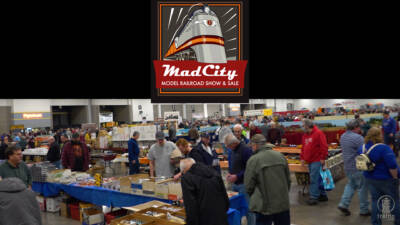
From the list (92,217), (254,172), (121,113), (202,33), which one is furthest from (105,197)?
(121,113)

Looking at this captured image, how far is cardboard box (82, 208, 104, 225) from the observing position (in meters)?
4.12

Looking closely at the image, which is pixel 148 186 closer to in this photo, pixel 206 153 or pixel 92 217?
pixel 206 153

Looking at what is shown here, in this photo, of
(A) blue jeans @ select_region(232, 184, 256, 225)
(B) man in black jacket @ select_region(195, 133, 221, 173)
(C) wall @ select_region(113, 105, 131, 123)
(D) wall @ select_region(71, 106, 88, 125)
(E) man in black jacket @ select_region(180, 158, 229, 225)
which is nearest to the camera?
(E) man in black jacket @ select_region(180, 158, 229, 225)

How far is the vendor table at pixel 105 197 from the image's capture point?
11.4 feet

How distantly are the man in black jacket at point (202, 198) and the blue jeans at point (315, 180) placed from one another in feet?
8.98

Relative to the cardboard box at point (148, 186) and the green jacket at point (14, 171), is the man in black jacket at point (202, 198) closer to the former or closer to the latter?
the cardboard box at point (148, 186)

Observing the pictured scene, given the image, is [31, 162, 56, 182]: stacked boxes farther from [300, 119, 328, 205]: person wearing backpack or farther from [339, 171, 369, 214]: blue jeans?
[339, 171, 369, 214]: blue jeans

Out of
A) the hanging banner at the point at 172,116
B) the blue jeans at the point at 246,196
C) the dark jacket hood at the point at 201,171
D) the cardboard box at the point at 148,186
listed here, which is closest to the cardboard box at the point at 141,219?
the cardboard box at the point at 148,186

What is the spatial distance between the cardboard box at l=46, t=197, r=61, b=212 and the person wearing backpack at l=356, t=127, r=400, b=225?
4685 mm

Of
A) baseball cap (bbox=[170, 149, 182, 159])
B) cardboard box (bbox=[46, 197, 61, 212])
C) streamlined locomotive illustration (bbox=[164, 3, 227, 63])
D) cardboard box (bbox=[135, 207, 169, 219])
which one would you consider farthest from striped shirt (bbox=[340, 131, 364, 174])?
cardboard box (bbox=[46, 197, 61, 212])

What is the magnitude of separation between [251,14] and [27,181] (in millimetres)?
3916

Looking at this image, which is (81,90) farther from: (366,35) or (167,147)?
(167,147)

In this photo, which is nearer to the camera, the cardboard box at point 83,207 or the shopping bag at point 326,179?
the cardboard box at point 83,207

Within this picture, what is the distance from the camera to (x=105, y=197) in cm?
415
